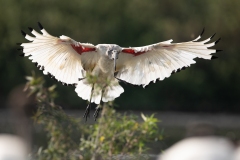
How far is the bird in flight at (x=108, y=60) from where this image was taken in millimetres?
7270

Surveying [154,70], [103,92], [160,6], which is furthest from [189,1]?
[103,92]

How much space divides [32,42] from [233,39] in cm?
1459

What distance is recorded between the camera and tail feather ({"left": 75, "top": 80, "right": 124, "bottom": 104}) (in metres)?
6.61

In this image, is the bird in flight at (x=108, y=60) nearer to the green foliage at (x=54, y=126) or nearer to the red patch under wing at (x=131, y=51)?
the red patch under wing at (x=131, y=51)

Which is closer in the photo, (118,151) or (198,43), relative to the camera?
(118,151)

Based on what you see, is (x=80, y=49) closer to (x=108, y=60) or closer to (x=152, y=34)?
(x=108, y=60)

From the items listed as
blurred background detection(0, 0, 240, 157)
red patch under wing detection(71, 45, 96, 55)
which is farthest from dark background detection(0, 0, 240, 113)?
red patch under wing detection(71, 45, 96, 55)

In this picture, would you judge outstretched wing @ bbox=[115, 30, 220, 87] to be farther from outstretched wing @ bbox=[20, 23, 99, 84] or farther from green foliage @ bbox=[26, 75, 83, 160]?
green foliage @ bbox=[26, 75, 83, 160]

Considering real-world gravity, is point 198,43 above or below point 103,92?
above

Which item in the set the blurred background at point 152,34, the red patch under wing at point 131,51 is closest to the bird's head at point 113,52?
the red patch under wing at point 131,51

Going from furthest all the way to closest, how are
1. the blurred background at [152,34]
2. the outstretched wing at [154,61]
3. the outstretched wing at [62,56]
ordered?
the blurred background at [152,34]
the outstretched wing at [154,61]
the outstretched wing at [62,56]

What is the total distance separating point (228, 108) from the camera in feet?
67.3

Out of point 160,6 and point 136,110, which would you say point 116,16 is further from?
point 136,110

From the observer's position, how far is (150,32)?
20641 mm
